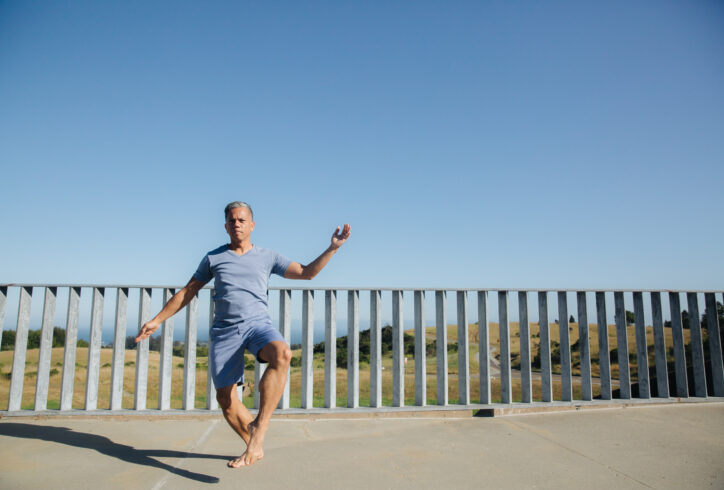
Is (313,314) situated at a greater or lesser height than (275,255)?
lesser

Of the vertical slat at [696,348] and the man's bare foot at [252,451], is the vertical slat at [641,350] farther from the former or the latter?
the man's bare foot at [252,451]

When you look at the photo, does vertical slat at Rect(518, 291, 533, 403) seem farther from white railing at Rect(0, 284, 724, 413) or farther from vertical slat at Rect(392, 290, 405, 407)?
vertical slat at Rect(392, 290, 405, 407)

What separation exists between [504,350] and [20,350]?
422 cm

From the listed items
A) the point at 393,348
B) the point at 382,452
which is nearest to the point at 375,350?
the point at 393,348

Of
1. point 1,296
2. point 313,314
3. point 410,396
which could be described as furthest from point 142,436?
point 410,396

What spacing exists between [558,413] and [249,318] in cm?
290

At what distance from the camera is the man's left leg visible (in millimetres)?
2363

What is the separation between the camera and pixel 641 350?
166 inches

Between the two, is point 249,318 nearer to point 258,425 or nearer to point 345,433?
point 258,425

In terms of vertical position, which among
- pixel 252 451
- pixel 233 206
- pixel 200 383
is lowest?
pixel 200 383

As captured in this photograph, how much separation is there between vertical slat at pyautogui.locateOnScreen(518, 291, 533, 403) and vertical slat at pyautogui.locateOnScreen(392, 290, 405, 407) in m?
1.09

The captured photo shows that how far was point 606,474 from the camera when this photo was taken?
7.57 feet

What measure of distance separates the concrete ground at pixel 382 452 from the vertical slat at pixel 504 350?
242 mm

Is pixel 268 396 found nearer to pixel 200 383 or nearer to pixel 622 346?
pixel 622 346
